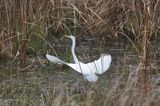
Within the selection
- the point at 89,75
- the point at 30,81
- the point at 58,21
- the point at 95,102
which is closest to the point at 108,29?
the point at 58,21

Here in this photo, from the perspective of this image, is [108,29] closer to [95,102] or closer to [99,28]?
[99,28]

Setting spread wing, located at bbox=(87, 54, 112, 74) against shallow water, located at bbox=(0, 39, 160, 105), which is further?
shallow water, located at bbox=(0, 39, 160, 105)

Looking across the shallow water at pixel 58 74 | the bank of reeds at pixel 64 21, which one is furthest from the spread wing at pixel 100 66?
the bank of reeds at pixel 64 21

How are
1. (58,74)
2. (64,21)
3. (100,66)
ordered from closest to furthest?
(100,66), (58,74), (64,21)

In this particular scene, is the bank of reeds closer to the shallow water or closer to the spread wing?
the shallow water

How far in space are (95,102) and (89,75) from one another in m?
0.54

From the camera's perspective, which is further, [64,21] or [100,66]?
[64,21]

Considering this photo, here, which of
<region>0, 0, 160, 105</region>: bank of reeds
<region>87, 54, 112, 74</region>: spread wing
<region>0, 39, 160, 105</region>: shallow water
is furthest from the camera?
<region>0, 0, 160, 105</region>: bank of reeds

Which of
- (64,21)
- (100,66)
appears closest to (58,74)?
(100,66)

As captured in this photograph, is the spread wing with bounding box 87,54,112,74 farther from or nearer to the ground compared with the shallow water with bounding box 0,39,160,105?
farther from the ground

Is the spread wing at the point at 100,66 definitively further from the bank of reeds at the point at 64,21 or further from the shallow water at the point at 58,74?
the bank of reeds at the point at 64,21

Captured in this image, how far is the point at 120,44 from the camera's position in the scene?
6660 mm

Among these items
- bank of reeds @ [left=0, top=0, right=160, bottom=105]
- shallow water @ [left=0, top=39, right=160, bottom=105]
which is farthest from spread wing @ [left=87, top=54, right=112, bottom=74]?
bank of reeds @ [left=0, top=0, right=160, bottom=105]

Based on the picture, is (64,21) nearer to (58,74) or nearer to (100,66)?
(58,74)
